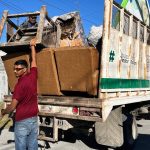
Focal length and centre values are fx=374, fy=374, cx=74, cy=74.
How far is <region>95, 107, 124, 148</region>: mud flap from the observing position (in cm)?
685

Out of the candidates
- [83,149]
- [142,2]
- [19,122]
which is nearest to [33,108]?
[19,122]

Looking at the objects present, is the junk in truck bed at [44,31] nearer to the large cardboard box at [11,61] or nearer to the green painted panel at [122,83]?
the large cardboard box at [11,61]

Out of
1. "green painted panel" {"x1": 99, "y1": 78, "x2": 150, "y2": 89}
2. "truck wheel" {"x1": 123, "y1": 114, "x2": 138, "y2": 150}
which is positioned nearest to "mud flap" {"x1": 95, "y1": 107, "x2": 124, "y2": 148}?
"truck wheel" {"x1": 123, "y1": 114, "x2": 138, "y2": 150}

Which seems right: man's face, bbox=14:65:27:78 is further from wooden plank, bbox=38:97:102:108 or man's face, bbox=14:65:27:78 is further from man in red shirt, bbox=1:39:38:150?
wooden plank, bbox=38:97:102:108

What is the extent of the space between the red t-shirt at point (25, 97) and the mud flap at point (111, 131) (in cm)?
200

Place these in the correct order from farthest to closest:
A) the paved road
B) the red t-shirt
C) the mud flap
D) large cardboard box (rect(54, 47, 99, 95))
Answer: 1. the paved road
2. the mud flap
3. large cardboard box (rect(54, 47, 99, 95))
4. the red t-shirt

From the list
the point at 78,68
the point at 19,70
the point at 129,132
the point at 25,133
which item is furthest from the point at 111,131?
the point at 19,70

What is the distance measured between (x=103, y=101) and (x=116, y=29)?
1421mm

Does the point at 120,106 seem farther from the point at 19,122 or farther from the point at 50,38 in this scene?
the point at 19,122

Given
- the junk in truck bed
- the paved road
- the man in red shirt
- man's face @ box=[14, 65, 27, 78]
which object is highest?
the junk in truck bed

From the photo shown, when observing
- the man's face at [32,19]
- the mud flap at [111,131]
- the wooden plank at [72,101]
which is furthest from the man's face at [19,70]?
the mud flap at [111,131]

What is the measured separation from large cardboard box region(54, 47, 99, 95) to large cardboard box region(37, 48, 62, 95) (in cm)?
9

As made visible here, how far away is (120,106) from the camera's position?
6.76 m

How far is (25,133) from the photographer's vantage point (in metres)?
5.18
